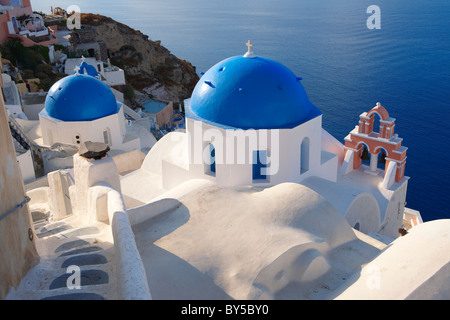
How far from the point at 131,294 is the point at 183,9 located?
10773cm

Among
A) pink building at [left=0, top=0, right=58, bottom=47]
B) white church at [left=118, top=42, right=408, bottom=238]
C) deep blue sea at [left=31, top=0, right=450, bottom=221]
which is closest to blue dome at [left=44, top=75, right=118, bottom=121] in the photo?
white church at [left=118, top=42, right=408, bottom=238]

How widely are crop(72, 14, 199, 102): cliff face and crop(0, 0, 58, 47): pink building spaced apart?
456 cm

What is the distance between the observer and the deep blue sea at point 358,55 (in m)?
30.5

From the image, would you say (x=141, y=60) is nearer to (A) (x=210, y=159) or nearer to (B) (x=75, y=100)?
(B) (x=75, y=100)

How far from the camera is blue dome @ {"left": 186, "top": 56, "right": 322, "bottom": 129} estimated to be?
10.8 meters

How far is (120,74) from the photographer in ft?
116

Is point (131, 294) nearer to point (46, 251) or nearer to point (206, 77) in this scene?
point (46, 251)

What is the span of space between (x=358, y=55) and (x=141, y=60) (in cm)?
2492

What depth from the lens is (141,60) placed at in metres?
46.4

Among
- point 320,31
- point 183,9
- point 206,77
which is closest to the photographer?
point 206,77

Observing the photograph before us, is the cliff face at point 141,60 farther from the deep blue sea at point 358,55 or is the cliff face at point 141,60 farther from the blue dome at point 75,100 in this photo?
the blue dome at point 75,100

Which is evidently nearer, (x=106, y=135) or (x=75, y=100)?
(x=75, y=100)

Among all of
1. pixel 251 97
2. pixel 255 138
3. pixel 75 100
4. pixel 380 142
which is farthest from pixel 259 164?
pixel 75 100
